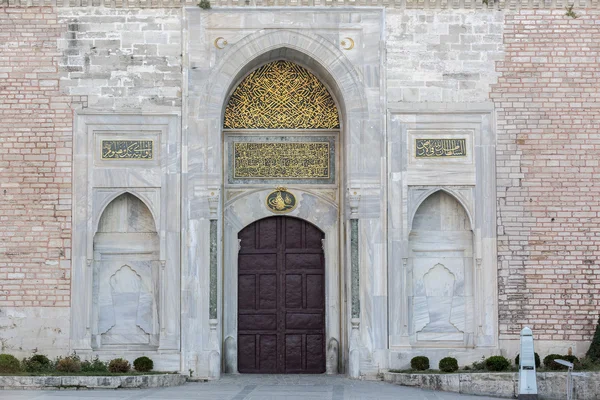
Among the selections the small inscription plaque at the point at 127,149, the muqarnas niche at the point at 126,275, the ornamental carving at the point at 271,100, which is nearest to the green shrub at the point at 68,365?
the muqarnas niche at the point at 126,275

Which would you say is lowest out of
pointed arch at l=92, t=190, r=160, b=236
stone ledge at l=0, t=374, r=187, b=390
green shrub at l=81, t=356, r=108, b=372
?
stone ledge at l=0, t=374, r=187, b=390

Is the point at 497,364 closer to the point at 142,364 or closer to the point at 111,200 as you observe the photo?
the point at 142,364

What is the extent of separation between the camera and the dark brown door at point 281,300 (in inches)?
563

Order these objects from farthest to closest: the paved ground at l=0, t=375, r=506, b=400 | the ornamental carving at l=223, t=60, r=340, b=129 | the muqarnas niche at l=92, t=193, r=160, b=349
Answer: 1. the ornamental carving at l=223, t=60, r=340, b=129
2. the muqarnas niche at l=92, t=193, r=160, b=349
3. the paved ground at l=0, t=375, r=506, b=400

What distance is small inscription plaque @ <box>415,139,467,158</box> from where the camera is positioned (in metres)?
13.8

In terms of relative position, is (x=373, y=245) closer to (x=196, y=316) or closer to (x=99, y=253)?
(x=196, y=316)

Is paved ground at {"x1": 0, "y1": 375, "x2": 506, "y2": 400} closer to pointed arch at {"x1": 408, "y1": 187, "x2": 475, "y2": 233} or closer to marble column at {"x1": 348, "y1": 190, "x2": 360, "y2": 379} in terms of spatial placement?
marble column at {"x1": 348, "y1": 190, "x2": 360, "y2": 379}

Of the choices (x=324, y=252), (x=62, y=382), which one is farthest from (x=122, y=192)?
(x=324, y=252)

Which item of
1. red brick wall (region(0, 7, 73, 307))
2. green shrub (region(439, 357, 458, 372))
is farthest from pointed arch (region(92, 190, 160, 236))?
green shrub (region(439, 357, 458, 372))

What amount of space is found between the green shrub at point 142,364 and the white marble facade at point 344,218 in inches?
8.3

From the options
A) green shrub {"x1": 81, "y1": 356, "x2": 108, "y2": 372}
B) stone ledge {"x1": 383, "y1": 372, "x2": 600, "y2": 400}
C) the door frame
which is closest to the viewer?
stone ledge {"x1": 383, "y1": 372, "x2": 600, "y2": 400}

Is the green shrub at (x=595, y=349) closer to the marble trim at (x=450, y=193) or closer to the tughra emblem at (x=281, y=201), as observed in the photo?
the marble trim at (x=450, y=193)

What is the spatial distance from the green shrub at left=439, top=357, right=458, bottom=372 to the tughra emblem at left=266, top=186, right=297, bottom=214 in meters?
3.06

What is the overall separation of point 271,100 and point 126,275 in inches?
126
